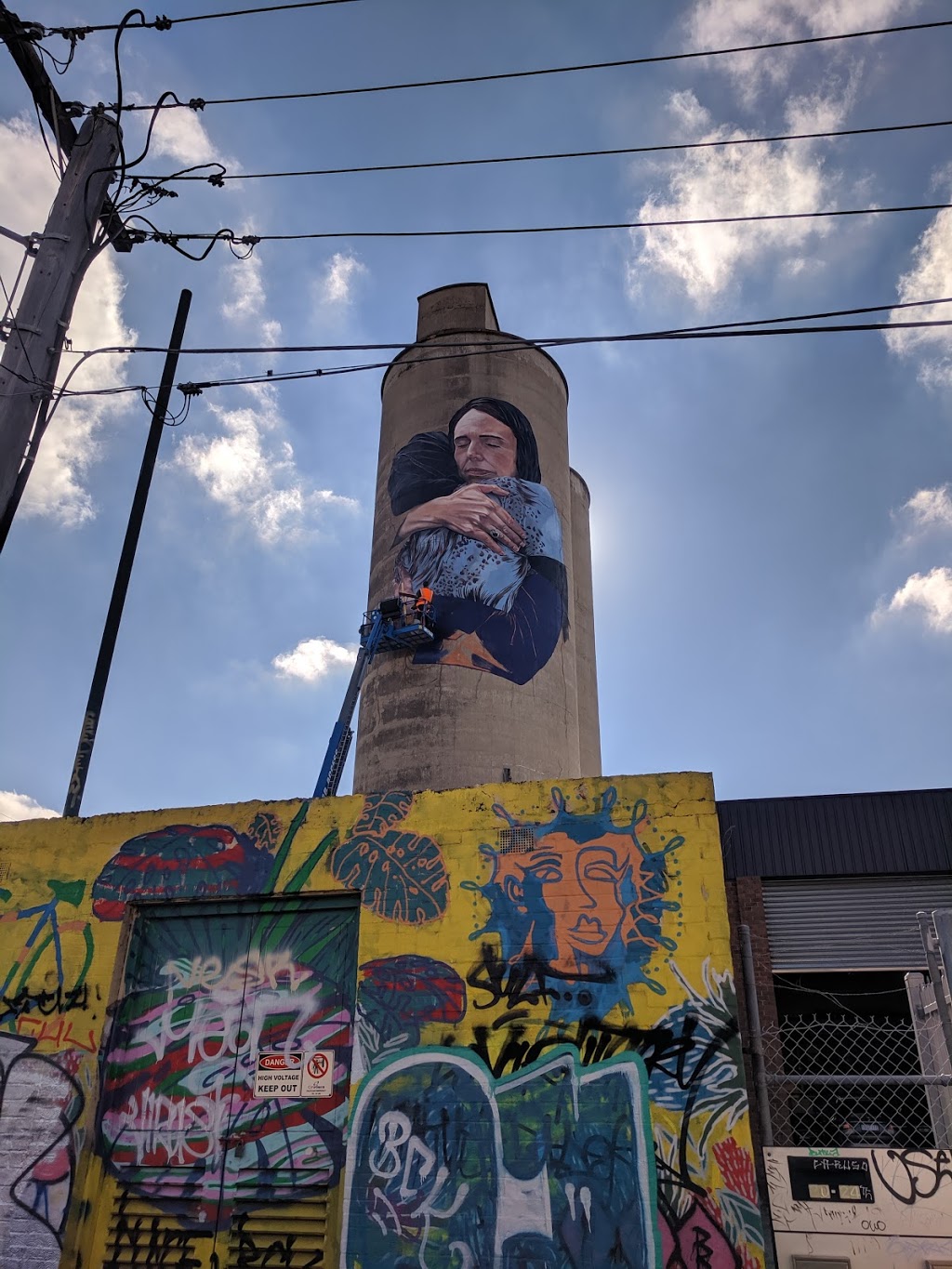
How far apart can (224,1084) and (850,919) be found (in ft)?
44.3

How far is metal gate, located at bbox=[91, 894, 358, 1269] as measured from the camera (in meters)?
6.95

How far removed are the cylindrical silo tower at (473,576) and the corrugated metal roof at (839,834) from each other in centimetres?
649

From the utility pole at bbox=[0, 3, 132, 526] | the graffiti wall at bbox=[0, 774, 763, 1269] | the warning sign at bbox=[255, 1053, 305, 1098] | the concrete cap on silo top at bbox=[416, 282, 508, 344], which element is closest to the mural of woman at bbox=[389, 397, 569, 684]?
the concrete cap on silo top at bbox=[416, 282, 508, 344]

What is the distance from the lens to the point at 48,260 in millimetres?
7965

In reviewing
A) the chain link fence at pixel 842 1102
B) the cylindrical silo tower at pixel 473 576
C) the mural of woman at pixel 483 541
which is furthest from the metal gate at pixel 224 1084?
the mural of woman at pixel 483 541

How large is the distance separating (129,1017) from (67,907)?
1162mm

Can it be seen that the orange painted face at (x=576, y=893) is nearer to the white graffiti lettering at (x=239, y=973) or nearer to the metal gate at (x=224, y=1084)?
the metal gate at (x=224, y=1084)

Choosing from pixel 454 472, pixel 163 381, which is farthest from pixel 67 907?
pixel 454 472

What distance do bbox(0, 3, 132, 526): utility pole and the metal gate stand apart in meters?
4.00

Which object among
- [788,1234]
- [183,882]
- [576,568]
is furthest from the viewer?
[576,568]

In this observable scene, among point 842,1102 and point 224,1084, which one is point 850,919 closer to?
point 842,1102

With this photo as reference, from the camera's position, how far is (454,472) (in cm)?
2548

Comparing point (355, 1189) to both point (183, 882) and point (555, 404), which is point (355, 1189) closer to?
point (183, 882)

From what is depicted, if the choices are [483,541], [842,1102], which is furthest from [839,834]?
[483,541]
